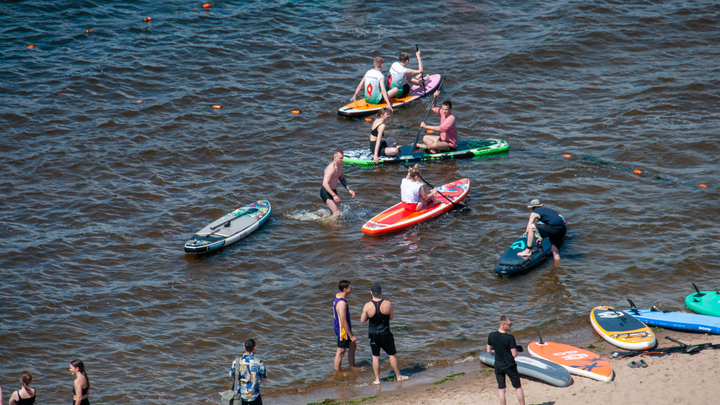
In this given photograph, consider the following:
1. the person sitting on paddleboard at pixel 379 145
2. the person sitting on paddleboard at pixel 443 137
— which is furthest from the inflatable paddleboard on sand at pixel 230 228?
the person sitting on paddleboard at pixel 443 137

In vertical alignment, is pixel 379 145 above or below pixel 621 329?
above

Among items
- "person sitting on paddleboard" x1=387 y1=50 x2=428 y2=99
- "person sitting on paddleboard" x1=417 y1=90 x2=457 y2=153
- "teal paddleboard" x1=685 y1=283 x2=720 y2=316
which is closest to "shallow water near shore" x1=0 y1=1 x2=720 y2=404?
"person sitting on paddleboard" x1=417 y1=90 x2=457 y2=153

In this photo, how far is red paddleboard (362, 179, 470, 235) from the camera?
40.3ft

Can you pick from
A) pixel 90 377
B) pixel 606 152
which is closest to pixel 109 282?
pixel 90 377

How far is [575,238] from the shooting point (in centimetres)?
1192

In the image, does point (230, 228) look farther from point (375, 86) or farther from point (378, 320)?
point (375, 86)

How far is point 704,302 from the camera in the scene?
9.59 meters

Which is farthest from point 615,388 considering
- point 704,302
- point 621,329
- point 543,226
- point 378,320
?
point 543,226

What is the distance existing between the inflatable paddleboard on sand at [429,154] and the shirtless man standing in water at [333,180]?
2703 mm

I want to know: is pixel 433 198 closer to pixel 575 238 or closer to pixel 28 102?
pixel 575 238

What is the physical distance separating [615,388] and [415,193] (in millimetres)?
5700

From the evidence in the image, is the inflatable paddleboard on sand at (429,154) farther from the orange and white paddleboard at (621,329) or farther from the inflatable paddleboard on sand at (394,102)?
the orange and white paddleboard at (621,329)

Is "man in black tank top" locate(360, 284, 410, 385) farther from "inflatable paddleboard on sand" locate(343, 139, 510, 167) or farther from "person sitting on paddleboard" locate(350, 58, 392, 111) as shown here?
"person sitting on paddleboard" locate(350, 58, 392, 111)

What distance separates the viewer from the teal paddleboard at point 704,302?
942cm
